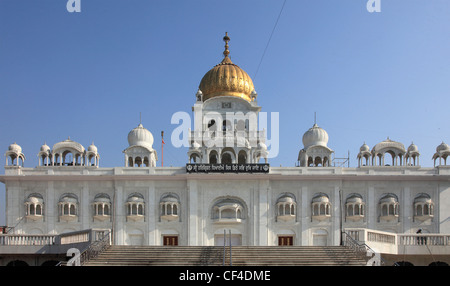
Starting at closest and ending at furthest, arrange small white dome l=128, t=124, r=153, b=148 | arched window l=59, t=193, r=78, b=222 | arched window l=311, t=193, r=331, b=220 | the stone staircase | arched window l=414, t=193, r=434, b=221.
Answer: the stone staircase < arched window l=59, t=193, r=78, b=222 < arched window l=311, t=193, r=331, b=220 < arched window l=414, t=193, r=434, b=221 < small white dome l=128, t=124, r=153, b=148

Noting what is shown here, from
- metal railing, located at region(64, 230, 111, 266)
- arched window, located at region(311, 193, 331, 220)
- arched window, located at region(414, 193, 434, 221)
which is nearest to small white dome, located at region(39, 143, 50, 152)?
metal railing, located at region(64, 230, 111, 266)

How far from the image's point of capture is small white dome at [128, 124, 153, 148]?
43406 millimetres

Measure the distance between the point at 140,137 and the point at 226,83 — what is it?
32.1 ft

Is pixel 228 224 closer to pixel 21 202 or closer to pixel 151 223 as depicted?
pixel 151 223

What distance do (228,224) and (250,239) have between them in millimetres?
1966

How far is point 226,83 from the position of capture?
4822cm

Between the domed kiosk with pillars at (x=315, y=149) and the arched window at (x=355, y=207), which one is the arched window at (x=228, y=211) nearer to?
the domed kiosk with pillars at (x=315, y=149)

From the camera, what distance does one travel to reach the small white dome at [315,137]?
4373 centimetres

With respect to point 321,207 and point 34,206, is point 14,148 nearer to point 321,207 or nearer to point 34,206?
point 34,206

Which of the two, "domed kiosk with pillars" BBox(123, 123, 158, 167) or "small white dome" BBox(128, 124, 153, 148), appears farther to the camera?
"small white dome" BBox(128, 124, 153, 148)

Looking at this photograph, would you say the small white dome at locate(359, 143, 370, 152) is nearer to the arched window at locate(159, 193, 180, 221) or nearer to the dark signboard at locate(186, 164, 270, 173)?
the dark signboard at locate(186, 164, 270, 173)

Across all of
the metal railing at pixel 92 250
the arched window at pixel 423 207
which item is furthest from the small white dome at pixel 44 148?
the arched window at pixel 423 207

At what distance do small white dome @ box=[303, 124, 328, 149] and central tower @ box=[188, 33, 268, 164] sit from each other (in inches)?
147
